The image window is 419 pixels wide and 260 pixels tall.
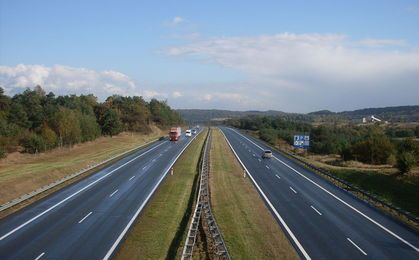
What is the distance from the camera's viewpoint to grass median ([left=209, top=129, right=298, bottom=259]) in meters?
21.0

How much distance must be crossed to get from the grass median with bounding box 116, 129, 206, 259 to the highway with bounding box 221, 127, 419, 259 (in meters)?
5.48

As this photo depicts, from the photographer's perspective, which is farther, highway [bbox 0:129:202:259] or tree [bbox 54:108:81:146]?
tree [bbox 54:108:81:146]

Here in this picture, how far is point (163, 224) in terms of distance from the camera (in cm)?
2630

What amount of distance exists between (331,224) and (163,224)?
914 centimetres

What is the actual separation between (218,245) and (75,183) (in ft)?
79.4

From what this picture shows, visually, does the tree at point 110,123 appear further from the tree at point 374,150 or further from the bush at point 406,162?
the bush at point 406,162

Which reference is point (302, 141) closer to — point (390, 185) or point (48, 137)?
point (390, 185)

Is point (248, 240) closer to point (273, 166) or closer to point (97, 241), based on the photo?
point (97, 241)

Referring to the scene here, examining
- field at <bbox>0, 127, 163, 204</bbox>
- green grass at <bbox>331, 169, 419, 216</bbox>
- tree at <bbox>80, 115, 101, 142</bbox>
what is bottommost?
green grass at <bbox>331, 169, 419, 216</bbox>

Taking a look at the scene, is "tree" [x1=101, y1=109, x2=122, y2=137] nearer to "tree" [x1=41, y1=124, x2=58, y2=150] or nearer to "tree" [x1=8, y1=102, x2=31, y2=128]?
"tree" [x1=8, y1=102, x2=31, y2=128]

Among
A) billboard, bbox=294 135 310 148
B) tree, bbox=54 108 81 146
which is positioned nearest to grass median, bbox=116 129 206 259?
billboard, bbox=294 135 310 148

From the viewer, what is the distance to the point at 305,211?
98.9 ft

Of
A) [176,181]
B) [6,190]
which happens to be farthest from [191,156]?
[6,190]

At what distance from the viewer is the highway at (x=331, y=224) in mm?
21244
